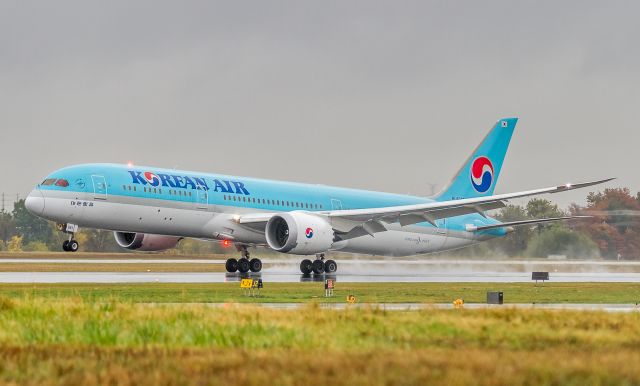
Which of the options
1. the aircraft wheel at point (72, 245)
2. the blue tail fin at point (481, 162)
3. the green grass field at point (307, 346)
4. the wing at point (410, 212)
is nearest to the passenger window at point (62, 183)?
the aircraft wheel at point (72, 245)

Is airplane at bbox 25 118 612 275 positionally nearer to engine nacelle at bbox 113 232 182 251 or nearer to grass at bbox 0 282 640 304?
engine nacelle at bbox 113 232 182 251

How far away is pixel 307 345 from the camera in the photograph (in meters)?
17.5

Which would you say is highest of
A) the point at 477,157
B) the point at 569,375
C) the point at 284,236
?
the point at 477,157

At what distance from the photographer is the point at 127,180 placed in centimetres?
5119

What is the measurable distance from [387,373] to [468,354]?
7.57 ft

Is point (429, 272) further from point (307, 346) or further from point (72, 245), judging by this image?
point (307, 346)

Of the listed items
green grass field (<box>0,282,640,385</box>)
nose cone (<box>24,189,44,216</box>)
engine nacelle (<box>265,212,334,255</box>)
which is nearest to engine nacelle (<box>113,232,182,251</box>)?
engine nacelle (<box>265,212,334,255</box>)

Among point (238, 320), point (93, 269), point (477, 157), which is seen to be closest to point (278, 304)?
point (238, 320)

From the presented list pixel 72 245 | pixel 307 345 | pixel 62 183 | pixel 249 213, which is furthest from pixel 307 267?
pixel 307 345

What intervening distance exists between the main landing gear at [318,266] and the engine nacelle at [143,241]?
662 centimetres

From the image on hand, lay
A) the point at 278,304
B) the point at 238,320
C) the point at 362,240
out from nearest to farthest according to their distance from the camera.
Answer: the point at 238,320
the point at 278,304
the point at 362,240

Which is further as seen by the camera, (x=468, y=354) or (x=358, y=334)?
(x=358, y=334)

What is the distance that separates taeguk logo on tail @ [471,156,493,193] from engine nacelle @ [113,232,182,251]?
19.6m

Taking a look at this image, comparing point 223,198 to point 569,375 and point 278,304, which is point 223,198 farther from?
point 569,375
